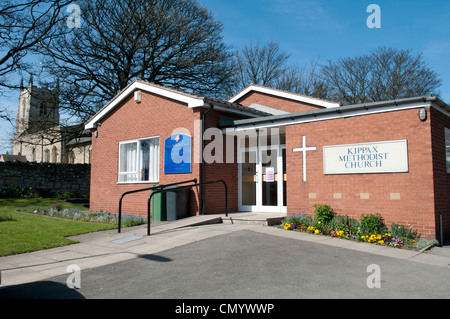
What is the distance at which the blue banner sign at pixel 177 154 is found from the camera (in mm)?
11070

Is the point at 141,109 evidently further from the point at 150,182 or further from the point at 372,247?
the point at 372,247

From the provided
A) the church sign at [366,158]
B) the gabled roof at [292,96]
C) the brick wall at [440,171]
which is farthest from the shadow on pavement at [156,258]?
the gabled roof at [292,96]

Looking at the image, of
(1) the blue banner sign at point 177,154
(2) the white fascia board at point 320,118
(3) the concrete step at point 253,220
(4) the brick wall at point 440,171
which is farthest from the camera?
(1) the blue banner sign at point 177,154

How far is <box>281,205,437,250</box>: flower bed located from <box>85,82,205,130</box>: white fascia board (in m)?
4.32

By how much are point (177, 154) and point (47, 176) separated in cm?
1275

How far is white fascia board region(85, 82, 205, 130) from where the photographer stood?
10.9 m

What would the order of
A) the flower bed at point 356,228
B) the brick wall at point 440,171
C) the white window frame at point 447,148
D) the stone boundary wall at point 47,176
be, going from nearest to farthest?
the flower bed at point 356,228, the brick wall at point 440,171, the white window frame at point 447,148, the stone boundary wall at point 47,176

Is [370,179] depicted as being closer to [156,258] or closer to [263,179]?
[263,179]

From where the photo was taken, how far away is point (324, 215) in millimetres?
8648

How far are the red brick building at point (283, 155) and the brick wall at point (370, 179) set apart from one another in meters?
0.02

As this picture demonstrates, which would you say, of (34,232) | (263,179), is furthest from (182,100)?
(34,232)

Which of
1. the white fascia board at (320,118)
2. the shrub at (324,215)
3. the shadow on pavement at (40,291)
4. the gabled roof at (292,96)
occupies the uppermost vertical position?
the gabled roof at (292,96)

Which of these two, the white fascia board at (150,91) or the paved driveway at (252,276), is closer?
the paved driveway at (252,276)

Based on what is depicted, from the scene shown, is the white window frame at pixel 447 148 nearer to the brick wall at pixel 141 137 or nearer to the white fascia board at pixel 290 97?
the brick wall at pixel 141 137
